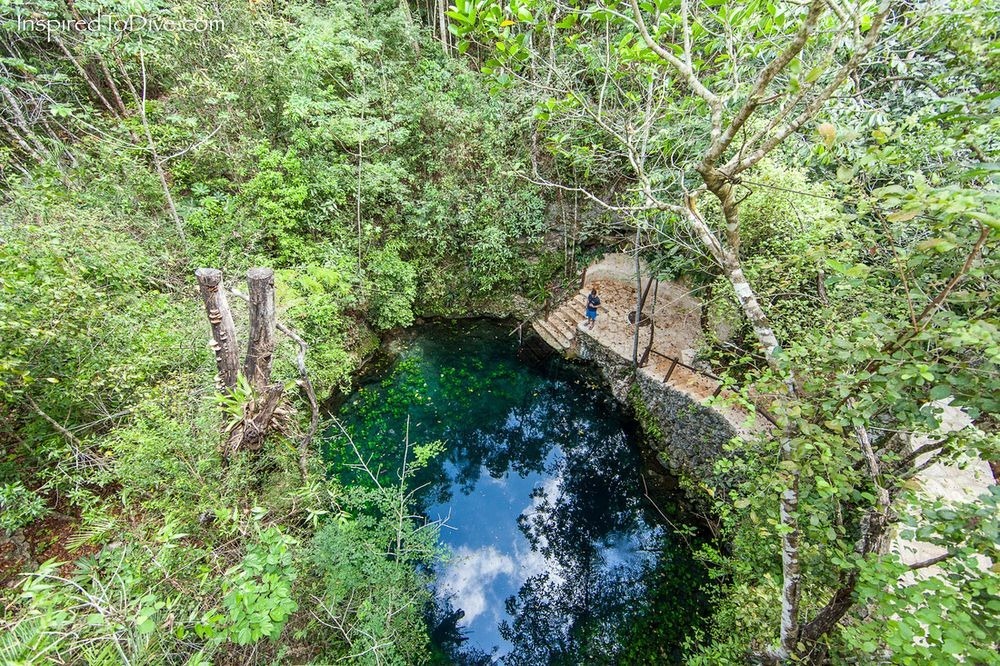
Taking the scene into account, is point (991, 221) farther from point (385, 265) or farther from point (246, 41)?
point (246, 41)

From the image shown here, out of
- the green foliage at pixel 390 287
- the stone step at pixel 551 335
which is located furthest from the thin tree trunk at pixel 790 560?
the green foliage at pixel 390 287

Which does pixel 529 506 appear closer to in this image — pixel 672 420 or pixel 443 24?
pixel 672 420

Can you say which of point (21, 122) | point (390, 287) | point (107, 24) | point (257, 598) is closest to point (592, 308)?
point (390, 287)

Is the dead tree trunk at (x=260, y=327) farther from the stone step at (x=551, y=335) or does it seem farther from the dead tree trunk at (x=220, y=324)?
the stone step at (x=551, y=335)

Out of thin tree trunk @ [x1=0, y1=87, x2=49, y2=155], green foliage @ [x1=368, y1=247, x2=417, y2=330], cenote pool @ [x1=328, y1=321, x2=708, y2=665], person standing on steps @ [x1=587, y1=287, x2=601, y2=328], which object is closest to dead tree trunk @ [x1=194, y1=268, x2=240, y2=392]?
cenote pool @ [x1=328, y1=321, x2=708, y2=665]

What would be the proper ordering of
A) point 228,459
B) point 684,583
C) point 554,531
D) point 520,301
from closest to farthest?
point 228,459, point 684,583, point 554,531, point 520,301

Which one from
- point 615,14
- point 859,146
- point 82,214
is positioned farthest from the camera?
point 82,214

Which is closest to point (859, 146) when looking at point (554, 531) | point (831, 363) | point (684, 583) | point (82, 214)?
point (831, 363)

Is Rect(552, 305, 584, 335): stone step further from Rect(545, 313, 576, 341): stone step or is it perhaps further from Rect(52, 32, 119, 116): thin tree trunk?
Rect(52, 32, 119, 116): thin tree trunk
